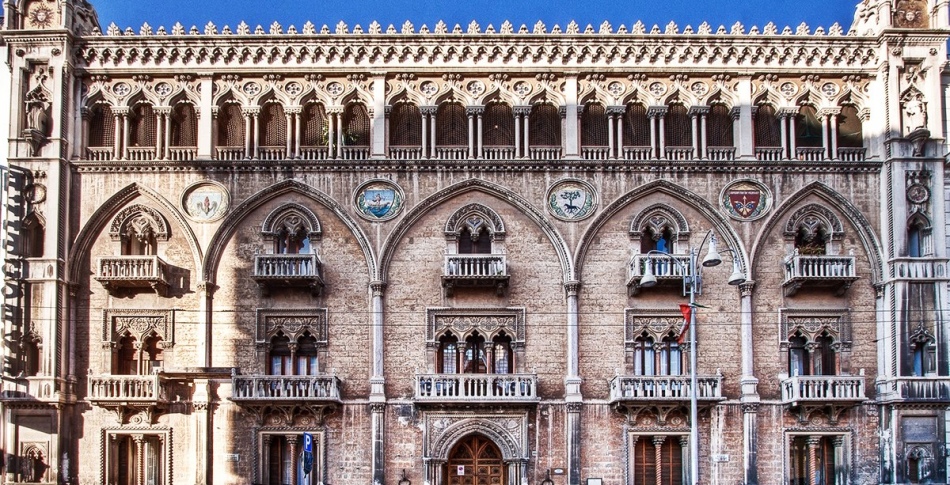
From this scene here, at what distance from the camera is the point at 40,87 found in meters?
38.9

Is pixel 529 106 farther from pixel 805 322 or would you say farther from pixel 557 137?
pixel 805 322

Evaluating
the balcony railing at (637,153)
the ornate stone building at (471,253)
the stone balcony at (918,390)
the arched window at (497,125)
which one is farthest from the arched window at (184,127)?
the stone balcony at (918,390)

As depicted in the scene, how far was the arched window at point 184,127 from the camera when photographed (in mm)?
40344

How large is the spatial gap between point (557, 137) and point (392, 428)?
39.9ft

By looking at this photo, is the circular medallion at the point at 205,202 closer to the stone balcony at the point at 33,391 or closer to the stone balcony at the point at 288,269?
the stone balcony at the point at 288,269

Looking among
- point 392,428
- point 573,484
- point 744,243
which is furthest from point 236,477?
point 744,243

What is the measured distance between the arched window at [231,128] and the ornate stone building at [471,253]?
0.29 feet

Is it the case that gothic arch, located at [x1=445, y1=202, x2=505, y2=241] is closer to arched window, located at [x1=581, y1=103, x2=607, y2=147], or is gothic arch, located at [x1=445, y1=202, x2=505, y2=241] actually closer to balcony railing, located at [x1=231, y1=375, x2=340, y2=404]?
arched window, located at [x1=581, y1=103, x2=607, y2=147]

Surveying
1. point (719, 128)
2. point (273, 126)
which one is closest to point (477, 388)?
point (273, 126)

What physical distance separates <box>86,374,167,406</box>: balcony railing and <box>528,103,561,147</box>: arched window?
52.3 ft

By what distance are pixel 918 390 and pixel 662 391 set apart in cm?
886

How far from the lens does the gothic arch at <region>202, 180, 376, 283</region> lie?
38.6 meters

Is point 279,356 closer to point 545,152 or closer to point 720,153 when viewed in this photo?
point 545,152

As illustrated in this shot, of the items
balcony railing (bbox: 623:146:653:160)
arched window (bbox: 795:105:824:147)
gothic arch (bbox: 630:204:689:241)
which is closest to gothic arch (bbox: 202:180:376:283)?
gothic arch (bbox: 630:204:689:241)
